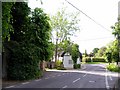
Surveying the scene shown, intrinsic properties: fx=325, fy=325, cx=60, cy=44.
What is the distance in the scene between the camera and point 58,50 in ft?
252

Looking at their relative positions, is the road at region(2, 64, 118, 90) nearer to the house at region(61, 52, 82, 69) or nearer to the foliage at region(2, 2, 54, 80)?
the foliage at region(2, 2, 54, 80)

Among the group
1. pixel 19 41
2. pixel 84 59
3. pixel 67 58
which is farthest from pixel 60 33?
pixel 84 59

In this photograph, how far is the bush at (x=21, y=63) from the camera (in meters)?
32.1

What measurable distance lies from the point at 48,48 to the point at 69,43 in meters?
30.8

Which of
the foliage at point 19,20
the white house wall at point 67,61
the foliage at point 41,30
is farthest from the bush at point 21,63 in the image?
the white house wall at point 67,61

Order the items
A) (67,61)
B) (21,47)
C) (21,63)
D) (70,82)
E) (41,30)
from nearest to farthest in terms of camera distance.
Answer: (70,82)
(21,63)
(21,47)
(41,30)
(67,61)

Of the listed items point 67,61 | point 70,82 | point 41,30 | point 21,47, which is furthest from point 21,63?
point 67,61

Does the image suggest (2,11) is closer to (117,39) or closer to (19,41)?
(19,41)

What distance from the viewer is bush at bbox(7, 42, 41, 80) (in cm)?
3207

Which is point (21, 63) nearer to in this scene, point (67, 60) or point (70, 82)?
point (70, 82)

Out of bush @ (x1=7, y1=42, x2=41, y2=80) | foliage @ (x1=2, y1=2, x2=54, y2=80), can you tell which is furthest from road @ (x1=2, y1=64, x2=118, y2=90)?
foliage @ (x1=2, y1=2, x2=54, y2=80)

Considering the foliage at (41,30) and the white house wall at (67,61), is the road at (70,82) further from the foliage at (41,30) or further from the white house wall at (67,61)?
the white house wall at (67,61)

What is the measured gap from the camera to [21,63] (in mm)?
33312

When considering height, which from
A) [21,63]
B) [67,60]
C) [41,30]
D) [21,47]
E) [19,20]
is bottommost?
[21,63]
